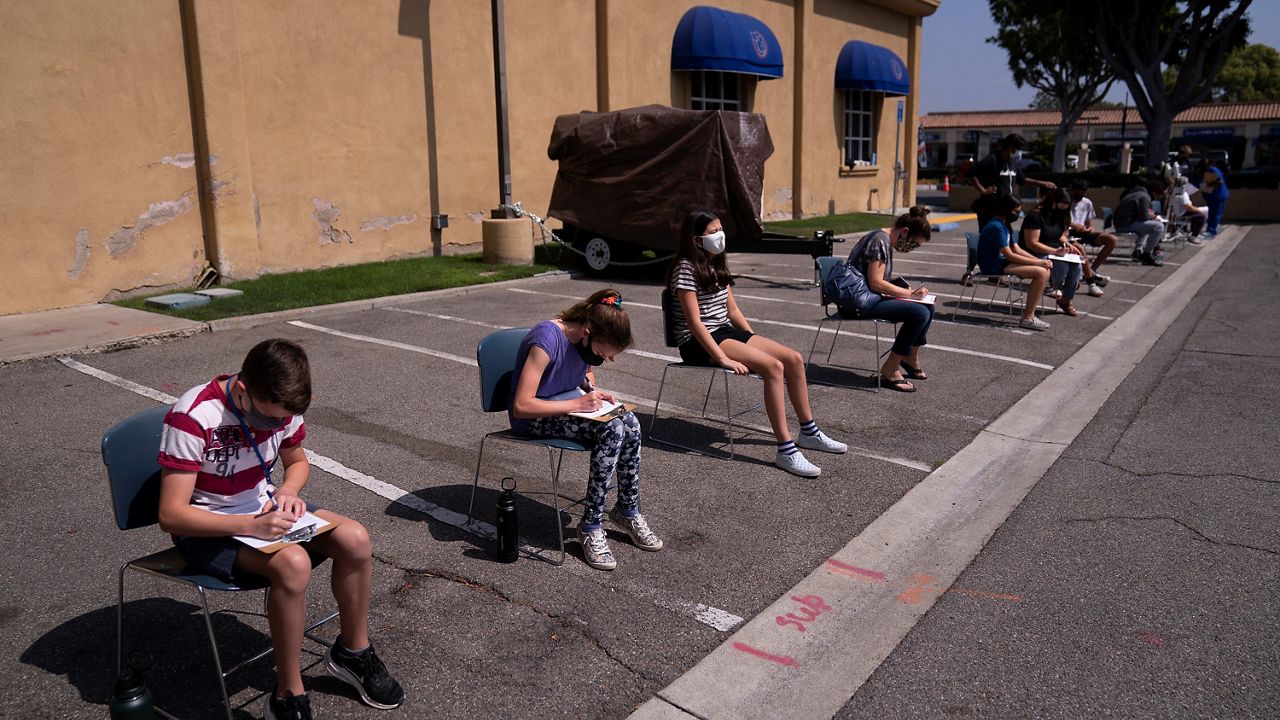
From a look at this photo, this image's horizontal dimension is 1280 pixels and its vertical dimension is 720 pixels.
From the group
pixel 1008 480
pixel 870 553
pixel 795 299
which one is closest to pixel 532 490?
pixel 870 553

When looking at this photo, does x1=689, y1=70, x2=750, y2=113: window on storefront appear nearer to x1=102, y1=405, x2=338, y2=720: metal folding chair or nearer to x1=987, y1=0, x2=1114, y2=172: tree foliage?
x1=102, y1=405, x2=338, y2=720: metal folding chair

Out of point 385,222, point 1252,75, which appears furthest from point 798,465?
point 1252,75

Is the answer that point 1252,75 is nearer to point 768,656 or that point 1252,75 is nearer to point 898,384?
point 898,384

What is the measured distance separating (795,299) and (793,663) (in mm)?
8868

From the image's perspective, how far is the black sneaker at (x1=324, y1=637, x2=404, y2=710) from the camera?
3.28 meters

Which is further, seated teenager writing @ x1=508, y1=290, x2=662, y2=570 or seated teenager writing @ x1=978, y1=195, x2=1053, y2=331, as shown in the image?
seated teenager writing @ x1=978, y1=195, x2=1053, y2=331

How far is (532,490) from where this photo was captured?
543 cm

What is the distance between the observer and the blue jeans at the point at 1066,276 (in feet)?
36.1

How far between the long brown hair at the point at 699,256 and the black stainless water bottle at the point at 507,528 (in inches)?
87.5

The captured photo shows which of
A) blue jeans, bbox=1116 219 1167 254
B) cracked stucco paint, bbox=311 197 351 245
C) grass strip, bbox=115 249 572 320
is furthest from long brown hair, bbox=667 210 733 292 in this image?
blue jeans, bbox=1116 219 1167 254

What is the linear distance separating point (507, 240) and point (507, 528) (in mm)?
10348

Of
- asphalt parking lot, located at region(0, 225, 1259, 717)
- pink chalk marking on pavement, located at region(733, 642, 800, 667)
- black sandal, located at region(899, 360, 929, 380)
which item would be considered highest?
black sandal, located at region(899, 360, 929, 380)

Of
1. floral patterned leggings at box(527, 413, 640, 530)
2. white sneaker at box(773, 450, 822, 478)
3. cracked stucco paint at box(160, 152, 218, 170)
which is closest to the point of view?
floral patterned leggings at box(527, 413, 640, 530)

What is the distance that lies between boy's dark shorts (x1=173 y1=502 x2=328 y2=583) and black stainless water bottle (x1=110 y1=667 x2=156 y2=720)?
374mm
